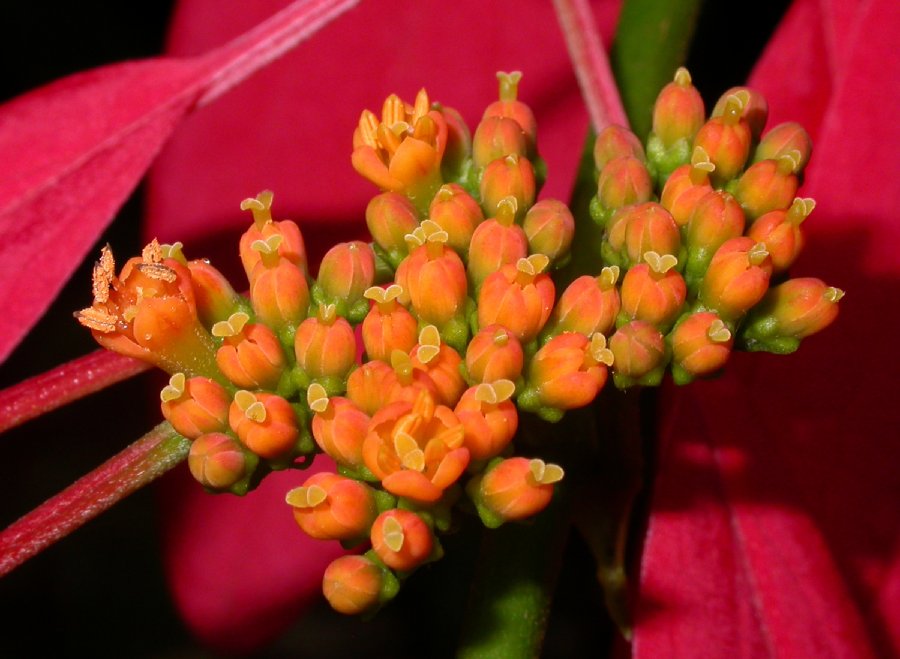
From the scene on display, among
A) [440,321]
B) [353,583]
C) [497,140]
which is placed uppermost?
[497,140]

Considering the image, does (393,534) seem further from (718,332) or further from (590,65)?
(590,65)

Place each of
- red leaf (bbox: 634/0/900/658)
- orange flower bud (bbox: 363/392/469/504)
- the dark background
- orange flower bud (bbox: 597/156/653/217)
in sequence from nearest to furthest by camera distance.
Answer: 1. orange flower bud (bbox: 363/392/469/504)
2. orange flower bud (bbox: 597/156/653/217)
3. red leaf (bbox: 634/0/900/658)
4. the dark background

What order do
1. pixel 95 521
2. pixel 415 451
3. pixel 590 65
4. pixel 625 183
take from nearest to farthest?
pixel 415 451 → pixel 625 183 → pixel 590 65 → pixel 95 521

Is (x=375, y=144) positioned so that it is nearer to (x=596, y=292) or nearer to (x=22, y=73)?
(x=596, y=292)

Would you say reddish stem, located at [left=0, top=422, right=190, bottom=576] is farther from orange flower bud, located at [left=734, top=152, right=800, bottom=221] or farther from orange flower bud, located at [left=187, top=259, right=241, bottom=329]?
orange flower bud, located at [left=734, top=152, right=800, bottom=221]

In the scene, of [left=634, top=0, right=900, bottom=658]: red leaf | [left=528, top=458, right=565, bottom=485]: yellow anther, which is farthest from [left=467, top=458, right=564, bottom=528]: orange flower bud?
[left=634, top=0, right=900, bottom=658]: red leaf

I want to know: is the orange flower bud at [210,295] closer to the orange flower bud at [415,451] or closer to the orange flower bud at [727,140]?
the orange flower bud at [415,451]

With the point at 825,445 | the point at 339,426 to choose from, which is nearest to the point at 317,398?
the point at 339,426
